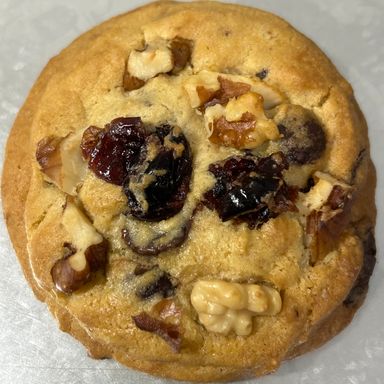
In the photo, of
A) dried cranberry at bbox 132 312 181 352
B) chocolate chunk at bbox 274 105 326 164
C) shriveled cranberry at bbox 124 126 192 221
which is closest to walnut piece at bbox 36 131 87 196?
shriveled cranberry at bbox 124 126 192 221

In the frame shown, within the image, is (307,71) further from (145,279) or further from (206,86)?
(145,279)

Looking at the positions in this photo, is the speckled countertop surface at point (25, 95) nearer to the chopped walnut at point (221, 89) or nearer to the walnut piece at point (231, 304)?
the walnut piece at point (231, 304)

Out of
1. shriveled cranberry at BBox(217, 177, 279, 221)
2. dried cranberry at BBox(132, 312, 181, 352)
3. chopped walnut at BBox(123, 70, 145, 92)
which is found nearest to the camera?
shriveled cranberry at BBox(217, 177, 279, 221)

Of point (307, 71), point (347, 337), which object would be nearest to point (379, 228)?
point (347, 337)

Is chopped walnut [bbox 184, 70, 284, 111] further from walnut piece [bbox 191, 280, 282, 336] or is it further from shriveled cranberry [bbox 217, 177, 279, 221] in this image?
walnut piece [bbox 191, 280, 282, 336]

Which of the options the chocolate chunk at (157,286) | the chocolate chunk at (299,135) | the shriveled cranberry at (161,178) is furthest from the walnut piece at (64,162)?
the chocolate chunk at (299,135)

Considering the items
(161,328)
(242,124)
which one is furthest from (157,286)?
(242,124)

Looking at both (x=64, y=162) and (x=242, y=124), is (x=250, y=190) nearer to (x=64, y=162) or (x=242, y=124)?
(x=242, y=124)
